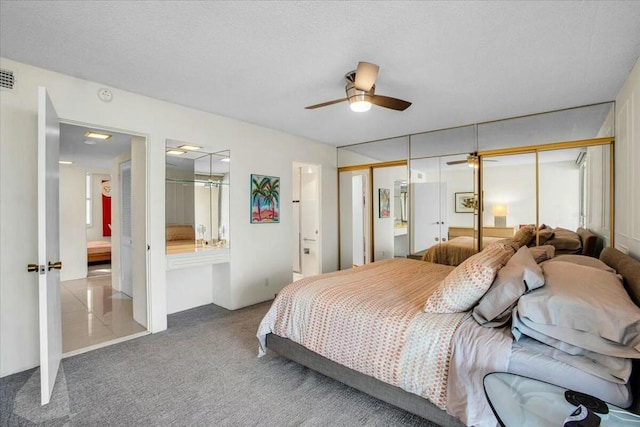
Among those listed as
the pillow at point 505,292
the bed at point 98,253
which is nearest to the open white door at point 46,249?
the pillow at point 505,292

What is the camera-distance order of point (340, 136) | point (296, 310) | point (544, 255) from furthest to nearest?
point (340, 136), point (544, 255), point (296, 310)

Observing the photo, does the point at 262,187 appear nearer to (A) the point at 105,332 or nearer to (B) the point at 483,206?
(A) the point at 105,332

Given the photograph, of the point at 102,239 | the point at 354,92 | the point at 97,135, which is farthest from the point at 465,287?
the point at 102,239

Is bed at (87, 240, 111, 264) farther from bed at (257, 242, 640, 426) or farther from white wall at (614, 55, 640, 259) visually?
white wall at (614, 55, 640, 259)

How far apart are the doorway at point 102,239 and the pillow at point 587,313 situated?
12.0 feet

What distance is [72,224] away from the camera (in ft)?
20.3

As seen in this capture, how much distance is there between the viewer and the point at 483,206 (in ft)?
14.1

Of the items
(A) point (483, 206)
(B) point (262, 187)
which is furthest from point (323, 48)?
(A) point (483, 206)

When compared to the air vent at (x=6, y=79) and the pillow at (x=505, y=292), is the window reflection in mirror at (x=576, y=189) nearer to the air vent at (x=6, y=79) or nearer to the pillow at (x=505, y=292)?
the pillow at (x=505, y=292)

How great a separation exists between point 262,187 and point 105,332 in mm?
2543

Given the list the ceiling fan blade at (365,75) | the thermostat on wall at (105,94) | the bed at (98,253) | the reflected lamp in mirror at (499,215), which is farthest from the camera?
the bed at (98,253)

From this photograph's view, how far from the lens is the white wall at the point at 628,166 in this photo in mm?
2467

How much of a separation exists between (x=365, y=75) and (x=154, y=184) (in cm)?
253

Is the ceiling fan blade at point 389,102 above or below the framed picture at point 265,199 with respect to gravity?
above
